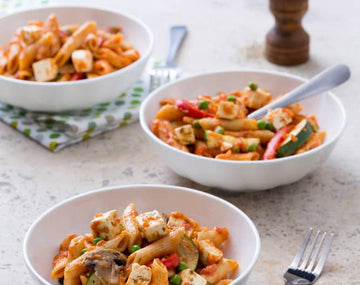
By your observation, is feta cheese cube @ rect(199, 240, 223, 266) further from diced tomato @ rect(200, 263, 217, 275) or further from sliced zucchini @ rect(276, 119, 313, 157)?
sliced zucchini @ rect(276, 119, 313, 157)

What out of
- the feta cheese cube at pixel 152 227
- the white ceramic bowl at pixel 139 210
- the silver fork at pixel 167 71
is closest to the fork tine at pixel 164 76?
the silver fork at pixel 167 71

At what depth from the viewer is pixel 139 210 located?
1.73 m

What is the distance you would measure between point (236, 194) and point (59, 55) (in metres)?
0.78

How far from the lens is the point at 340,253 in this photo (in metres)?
1.71

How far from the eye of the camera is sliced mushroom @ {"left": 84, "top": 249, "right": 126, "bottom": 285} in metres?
1.41

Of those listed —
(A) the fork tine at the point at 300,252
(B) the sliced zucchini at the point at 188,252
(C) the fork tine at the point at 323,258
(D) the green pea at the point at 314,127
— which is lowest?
(A) the fork tine at the point at 300,252

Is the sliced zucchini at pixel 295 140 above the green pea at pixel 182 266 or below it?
below

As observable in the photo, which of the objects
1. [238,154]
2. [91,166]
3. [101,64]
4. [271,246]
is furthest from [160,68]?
[271,246]

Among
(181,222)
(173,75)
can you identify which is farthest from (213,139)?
(173,75)

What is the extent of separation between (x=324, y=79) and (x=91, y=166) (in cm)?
73

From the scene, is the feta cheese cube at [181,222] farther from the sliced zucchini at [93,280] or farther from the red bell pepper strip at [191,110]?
the red bell pepper strip at [191,110]

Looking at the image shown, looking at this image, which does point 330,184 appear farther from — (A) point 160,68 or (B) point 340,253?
(A) point 160,68

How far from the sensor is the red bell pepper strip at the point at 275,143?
6.26 feet

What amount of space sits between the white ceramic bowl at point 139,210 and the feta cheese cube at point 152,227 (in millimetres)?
193
